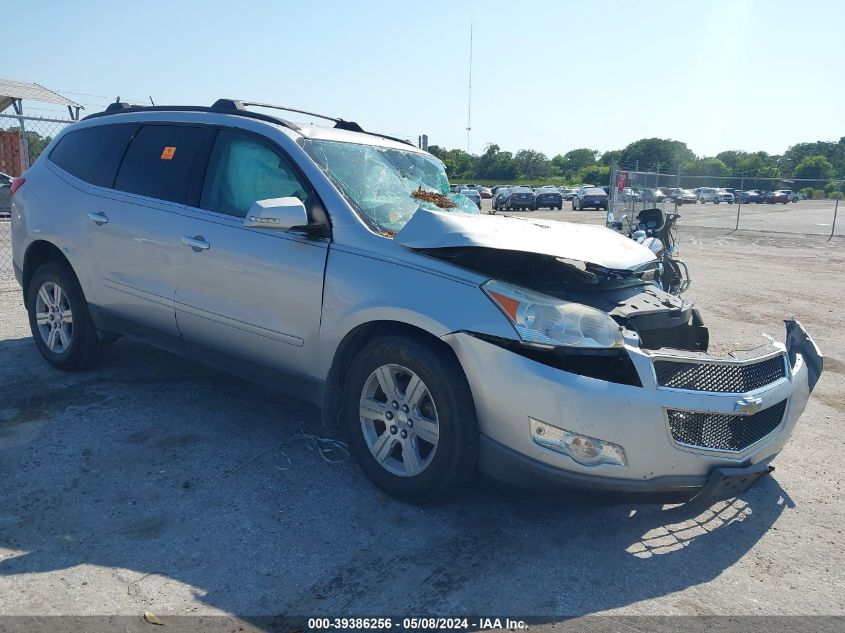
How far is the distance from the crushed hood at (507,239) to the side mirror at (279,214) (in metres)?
0.51

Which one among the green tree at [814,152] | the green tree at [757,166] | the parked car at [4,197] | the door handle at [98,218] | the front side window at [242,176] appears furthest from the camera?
the green tree at [814,152]

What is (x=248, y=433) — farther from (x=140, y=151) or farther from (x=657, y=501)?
(x=657, y=501)

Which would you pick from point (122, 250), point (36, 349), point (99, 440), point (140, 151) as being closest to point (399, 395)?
point (99, 440)

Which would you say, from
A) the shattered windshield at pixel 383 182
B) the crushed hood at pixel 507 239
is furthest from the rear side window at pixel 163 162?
the crushed hood at pixel 507 239

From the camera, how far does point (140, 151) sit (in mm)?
4977

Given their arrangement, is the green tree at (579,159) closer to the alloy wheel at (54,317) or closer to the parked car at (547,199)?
the parked car at (547,199)

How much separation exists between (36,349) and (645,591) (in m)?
5.23

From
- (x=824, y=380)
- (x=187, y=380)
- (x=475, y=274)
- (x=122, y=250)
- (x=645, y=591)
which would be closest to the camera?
(x=645, y=591)

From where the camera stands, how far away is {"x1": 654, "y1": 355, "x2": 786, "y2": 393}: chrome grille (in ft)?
10.4

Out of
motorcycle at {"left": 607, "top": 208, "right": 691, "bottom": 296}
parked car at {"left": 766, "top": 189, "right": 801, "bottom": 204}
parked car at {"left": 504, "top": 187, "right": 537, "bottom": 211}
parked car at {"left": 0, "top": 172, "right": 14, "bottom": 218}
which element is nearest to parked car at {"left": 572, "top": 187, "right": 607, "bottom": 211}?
parked car at {"left": 504, "top": 187, "right": 537, "bottom": 211}

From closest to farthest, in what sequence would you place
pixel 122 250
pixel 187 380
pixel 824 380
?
1. pixel 122 250
2. pixel 187 380
3. pixel 824 380

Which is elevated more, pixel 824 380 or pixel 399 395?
pixel 399 395

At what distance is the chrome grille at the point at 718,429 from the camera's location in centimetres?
314

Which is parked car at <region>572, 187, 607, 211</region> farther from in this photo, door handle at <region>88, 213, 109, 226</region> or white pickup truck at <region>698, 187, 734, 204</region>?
door handle at <region>88, 213, 109, 226</region>
